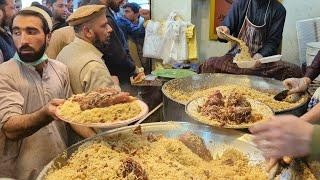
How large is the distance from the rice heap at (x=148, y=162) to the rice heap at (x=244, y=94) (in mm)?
946

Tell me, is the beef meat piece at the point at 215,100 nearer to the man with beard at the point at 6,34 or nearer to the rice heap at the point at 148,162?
the rice heap at the point at 148,162

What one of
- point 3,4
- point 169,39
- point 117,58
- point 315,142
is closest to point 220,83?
point 117,58

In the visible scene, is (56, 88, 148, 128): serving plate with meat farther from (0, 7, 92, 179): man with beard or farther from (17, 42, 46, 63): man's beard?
(17, 42, 46, 63): man's beard

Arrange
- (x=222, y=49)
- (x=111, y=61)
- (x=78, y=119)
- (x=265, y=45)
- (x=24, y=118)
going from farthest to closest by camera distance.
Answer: (x=222, y=49) → (x=265, y=45) → (x=111, y=61) → (x=24, y=118) → (x=78, y=119)

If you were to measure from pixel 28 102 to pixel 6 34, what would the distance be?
66.9 inches

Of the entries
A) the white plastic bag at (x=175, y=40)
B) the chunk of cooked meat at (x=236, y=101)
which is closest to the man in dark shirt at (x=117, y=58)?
the chunk of cooked meat at (x=236, y=101)

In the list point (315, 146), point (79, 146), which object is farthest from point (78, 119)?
point (315, 146)

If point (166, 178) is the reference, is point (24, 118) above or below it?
above

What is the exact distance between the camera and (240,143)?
5.97 ft

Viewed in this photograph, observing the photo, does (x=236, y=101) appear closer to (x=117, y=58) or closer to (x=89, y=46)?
(x=89, y=46)

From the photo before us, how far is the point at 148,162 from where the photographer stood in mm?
1658

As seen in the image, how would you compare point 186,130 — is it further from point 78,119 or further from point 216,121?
point 78,119

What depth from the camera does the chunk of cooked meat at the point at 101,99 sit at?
5.86ft

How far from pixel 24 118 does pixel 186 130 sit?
2.76 ft
